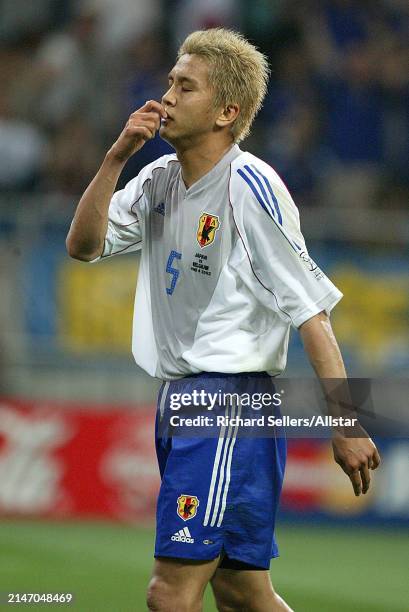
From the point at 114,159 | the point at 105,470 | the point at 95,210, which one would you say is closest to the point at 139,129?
the point at 114,159

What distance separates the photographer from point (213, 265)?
4.76 metres

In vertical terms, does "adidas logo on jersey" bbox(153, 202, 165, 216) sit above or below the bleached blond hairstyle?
below

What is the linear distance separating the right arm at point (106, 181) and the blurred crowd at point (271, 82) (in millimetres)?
6777

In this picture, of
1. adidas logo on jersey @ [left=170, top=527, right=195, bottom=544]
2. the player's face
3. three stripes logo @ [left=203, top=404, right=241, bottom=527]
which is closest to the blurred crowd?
the player's face

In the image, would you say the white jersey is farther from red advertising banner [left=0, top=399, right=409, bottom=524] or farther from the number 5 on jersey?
red advertising banner [left=0, top=399, right=409, bottom=524]

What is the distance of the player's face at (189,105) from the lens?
4777 mm

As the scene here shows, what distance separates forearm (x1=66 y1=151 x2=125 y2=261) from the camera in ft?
15.5

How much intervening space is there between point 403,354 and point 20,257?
3.27 meters

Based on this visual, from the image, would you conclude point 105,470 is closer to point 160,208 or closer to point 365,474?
point 160,208

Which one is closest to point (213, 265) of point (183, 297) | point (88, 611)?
point (183, 297)

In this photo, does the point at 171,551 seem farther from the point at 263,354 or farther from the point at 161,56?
the point at 161,56

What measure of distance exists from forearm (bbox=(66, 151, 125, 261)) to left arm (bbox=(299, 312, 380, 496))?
0.84 meters

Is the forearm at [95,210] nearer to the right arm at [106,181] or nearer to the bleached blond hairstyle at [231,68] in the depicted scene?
the right arm at [106,181]

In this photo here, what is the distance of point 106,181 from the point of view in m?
4.72
